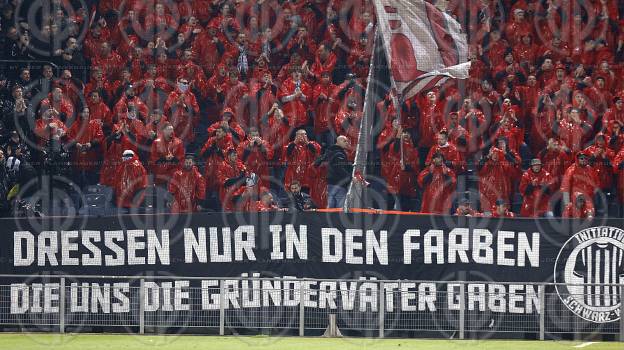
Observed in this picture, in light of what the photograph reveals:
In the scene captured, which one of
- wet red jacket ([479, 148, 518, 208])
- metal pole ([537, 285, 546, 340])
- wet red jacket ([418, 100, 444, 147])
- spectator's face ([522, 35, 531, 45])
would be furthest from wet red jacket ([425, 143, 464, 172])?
spectator's face ([522, 35, 531, 45])

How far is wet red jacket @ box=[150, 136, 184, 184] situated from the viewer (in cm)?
1688

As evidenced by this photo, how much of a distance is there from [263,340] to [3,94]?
5.84 m

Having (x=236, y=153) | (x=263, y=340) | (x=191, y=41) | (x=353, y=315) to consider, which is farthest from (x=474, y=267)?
(x=191, y=41)

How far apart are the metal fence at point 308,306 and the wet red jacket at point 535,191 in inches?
92.8

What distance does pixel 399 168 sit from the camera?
16.7 meters

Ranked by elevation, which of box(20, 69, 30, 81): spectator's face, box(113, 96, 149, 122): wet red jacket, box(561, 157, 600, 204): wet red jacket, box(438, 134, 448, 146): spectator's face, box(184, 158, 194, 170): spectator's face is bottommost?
box(561, 157, 600, 204): wet red jacket

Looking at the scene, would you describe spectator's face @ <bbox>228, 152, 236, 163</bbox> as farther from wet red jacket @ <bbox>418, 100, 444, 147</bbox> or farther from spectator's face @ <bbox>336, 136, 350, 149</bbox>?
wet red jacket @ <bbox>418, 100, 444, 147</bbox>

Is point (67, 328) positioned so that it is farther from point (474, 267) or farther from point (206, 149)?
point (474, 267)

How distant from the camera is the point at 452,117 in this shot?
17.7 meters

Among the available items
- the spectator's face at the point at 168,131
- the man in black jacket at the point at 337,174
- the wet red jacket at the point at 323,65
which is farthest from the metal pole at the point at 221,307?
the wet red jacket at the point at 323,65

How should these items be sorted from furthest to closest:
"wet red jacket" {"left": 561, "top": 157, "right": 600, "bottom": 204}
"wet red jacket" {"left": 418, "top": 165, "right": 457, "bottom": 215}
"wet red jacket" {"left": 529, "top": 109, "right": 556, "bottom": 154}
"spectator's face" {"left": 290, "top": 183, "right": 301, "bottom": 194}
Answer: "wet red jacket" {"left": 529, "top": 109, "right": 556, "bottom": 154} < "wet red jacket" {"left": 418, "top": 165, "right": 457, "bottom": 215} < "spectator's face" {"left": 290, "top": 183, "right": 301, "bottom": 194} < "wet red jacket" {"left": 561, "top": 157, "right": 600, "bottom": 204}

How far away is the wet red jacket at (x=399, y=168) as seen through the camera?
16.7 m

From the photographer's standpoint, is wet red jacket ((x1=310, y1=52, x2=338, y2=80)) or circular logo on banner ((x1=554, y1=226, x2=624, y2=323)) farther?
wet red jacket ((x1=310, y1=52, x2=338, y2=80))

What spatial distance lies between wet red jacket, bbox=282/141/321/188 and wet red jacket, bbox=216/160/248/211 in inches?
25.8
